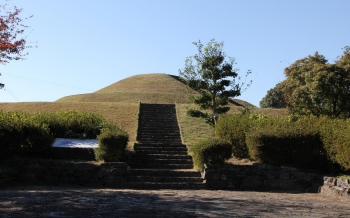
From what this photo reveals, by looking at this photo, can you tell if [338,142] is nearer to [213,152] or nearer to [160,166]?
[213,152]

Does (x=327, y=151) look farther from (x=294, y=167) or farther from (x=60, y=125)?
(x=60, y=125)

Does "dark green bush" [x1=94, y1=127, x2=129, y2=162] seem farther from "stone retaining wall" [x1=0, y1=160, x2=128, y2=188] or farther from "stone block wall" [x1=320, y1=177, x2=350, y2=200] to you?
"stone block wall" [x1=320, y1=177, x2=350, y2=200]

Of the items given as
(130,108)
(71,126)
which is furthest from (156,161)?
(130,108)

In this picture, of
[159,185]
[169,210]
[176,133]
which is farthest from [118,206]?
[176,133]

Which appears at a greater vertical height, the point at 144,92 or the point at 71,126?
the point at 144,92

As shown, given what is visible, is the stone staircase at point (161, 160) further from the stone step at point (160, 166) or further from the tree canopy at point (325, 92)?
the tree canopy at point (325, 92)

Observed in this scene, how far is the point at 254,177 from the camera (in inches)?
493

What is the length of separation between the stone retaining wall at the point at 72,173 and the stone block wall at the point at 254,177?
2.82 metres

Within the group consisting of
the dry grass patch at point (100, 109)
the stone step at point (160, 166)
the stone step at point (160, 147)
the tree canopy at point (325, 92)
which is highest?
the tree canopy at point (325, 92)

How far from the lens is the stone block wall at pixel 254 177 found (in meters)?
12.2

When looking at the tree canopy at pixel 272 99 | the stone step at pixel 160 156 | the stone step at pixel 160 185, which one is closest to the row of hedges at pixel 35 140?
the stone step at pixel 160 185

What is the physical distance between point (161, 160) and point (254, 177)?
3.77 meters

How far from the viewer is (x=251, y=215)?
6.71 m

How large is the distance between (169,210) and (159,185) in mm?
4939
